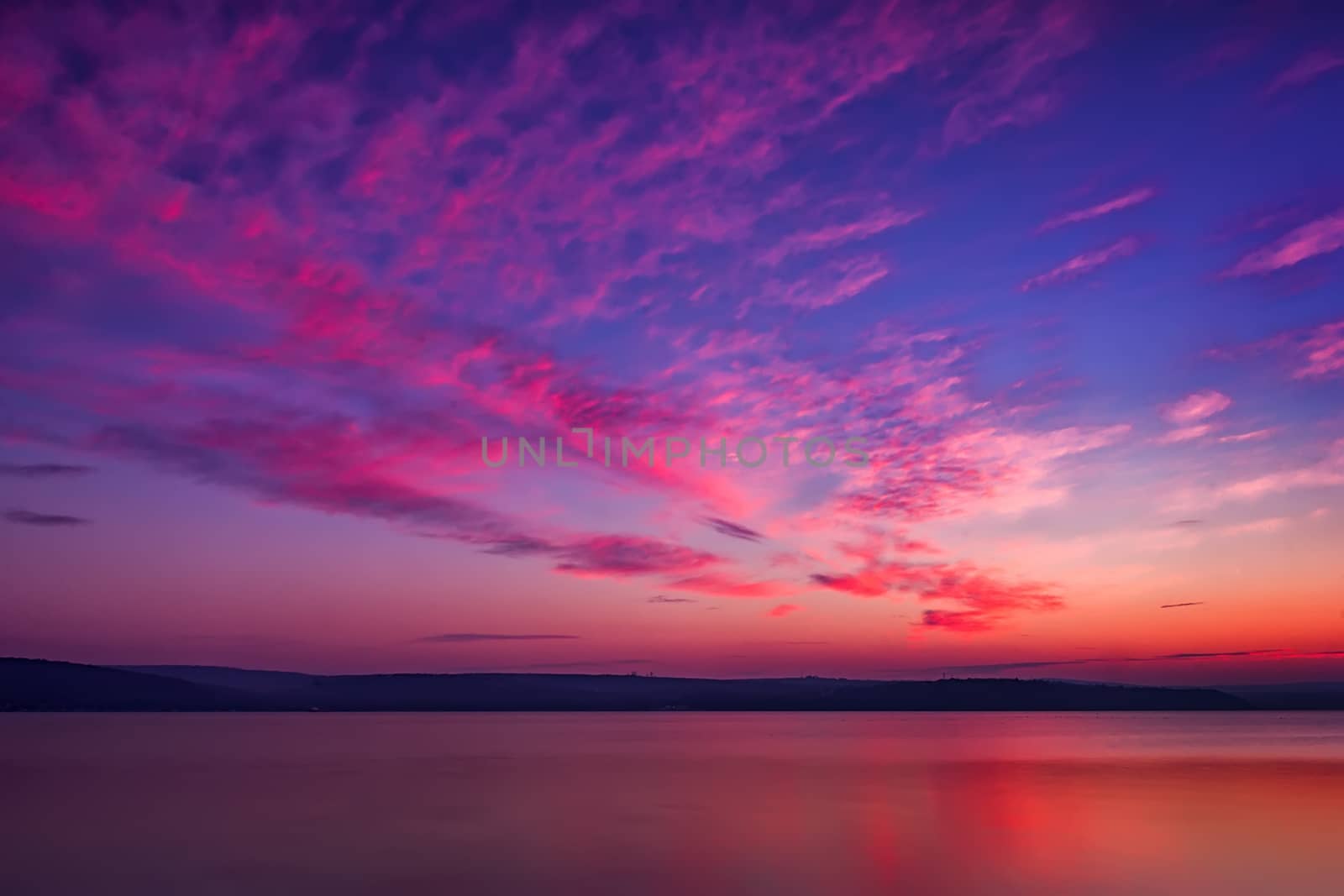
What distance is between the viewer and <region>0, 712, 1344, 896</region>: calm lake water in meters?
21.2

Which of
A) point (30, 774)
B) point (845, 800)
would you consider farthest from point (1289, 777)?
point (30, 774)

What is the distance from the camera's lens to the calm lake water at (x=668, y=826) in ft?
69.7

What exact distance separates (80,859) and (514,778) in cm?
2466

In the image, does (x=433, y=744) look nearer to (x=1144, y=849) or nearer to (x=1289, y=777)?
(x=1289, y=777)

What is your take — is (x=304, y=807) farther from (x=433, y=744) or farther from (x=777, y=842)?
(x=433, y=744)

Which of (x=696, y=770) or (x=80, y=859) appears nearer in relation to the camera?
(x=80, y=859)

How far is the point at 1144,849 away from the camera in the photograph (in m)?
25.3

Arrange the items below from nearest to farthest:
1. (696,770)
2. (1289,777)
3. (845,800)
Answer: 1. (845,800)
2. (1289,777)
3. (696,770)

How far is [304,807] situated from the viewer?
33719 mm

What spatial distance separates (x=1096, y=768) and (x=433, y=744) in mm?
47847

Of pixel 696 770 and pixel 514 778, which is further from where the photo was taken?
pixel 696 770

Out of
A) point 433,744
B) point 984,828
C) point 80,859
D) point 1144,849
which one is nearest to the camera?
point 80,859

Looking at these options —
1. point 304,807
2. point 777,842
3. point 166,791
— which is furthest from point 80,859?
point 166,791

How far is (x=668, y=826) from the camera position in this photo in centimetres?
2967
